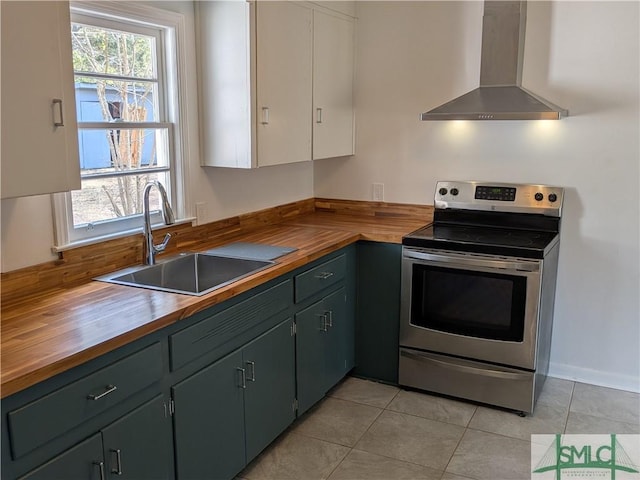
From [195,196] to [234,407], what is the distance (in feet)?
3.80

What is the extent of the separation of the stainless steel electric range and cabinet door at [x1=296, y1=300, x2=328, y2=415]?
1.70 feet

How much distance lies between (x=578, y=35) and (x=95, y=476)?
315 centimetres

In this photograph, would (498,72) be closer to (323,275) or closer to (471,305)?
(471,305)

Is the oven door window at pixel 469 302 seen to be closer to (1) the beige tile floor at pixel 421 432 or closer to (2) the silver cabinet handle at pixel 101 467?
(1) the beige tile floor at pixel 421 432

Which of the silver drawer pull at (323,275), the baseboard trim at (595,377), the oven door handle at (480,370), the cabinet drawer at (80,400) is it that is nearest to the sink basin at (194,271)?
the silver drawer pull at (323,275)

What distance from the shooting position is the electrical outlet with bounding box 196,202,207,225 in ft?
10.2

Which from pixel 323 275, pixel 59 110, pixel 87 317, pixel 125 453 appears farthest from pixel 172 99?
pixel 125 453

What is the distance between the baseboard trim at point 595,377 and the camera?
3.45 meters

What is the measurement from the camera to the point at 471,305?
319cm

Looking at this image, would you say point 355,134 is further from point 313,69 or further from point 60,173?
point 60,173

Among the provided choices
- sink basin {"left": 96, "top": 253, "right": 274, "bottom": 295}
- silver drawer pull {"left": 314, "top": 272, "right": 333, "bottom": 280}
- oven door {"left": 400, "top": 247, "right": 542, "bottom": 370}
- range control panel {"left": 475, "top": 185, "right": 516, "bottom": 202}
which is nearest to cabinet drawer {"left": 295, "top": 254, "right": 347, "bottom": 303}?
silver drawer pull {"left": 314, "top": 272, "right": 333, "bottom": 280}

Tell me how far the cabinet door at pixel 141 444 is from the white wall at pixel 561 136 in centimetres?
234

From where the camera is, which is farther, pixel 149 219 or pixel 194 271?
pixel 194 271
